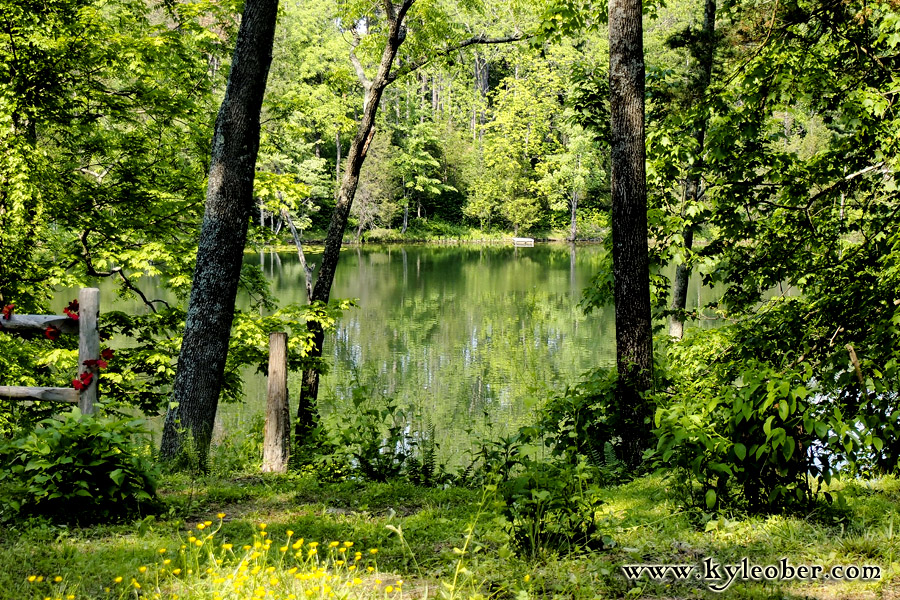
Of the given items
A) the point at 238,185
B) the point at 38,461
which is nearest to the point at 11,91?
the point at 238,185

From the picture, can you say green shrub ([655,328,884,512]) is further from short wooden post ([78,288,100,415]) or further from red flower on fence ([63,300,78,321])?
red flower on fence ([63,300,78,321])

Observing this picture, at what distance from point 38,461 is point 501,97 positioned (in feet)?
188

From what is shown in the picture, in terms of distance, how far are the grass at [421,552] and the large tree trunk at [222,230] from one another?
66.0 inches

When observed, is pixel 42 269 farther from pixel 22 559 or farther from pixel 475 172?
pixel 475 172

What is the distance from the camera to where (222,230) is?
235 inches

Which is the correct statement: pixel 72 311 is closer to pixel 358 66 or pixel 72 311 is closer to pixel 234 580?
pixel 234 580

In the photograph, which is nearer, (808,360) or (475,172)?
(808,360)

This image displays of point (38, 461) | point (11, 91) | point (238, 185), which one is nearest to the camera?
point (38, 461)

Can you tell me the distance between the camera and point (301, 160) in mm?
46625

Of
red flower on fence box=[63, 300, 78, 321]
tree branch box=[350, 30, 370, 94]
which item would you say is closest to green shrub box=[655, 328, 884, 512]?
red flower on fence box=[63, 300, 78, 321]

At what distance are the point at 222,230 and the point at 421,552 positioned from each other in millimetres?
3618

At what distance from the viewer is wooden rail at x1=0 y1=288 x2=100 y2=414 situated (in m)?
5.01

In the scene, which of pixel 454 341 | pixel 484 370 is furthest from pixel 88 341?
pixel 454 341

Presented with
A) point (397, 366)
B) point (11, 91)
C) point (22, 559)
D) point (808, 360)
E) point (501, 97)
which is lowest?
point (397, 366)
